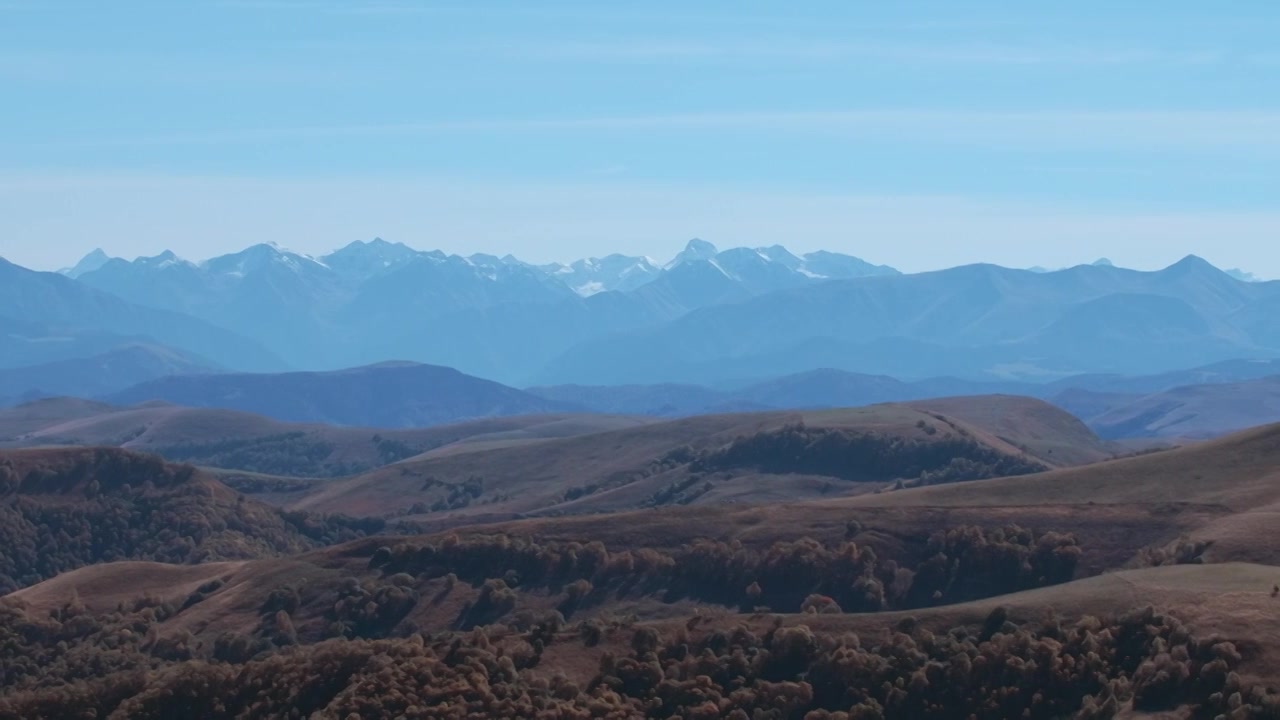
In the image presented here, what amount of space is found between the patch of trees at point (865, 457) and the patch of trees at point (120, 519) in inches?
1427

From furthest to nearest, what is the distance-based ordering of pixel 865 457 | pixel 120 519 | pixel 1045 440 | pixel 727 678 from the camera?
pixel 1045 440
pixel 865 457
pixel 120 519
pixel 727 678

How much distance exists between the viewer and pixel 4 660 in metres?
79.2

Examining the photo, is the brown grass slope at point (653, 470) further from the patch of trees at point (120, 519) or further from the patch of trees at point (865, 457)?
the patch of trees at point (120, 519)

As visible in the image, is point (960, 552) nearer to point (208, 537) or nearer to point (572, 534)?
point (572, 534)

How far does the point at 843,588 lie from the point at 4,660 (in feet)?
127

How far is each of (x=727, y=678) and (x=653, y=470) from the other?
10558 cm

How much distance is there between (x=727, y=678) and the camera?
59562 mm

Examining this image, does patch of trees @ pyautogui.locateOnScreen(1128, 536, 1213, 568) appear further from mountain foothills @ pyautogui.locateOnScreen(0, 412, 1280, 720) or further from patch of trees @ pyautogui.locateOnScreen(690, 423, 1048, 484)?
patch of trees @ pyautogui.locateOnScreen(690, 423, 1048, 484)

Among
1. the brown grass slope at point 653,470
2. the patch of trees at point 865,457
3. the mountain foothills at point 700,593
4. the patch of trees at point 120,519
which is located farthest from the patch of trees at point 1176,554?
the patch of trees at point 120,519

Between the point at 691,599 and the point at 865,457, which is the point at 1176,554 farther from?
the point at 865,457

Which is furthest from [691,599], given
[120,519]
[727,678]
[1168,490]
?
[120,519]

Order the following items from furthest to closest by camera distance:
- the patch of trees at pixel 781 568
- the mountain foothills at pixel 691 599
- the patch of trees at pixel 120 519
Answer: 1. the patch of trees at pixel 120 519
2. the patch of trees at pixel 781 568
3. the mountain foothills at pixel 691 599

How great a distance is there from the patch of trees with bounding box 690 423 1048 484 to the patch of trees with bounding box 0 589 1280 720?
250 ft

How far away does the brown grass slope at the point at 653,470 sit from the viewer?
144750mm
